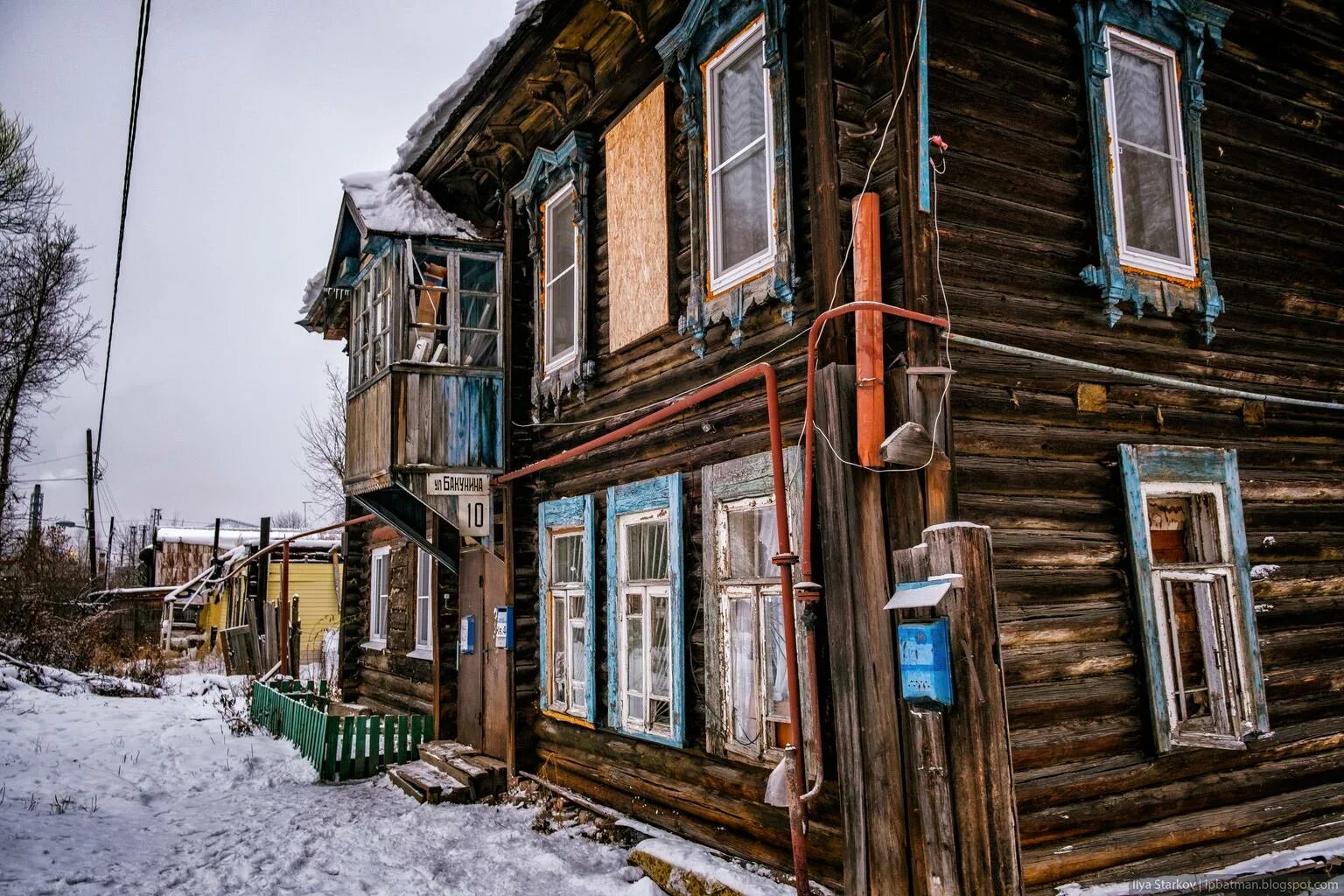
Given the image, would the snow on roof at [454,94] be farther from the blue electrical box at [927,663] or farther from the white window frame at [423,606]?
the blue electrical box at [927,663]

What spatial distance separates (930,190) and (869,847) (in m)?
3.81

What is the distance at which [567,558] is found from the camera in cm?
897

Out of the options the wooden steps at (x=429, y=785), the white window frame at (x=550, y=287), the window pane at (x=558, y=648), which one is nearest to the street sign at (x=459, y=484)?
the white window frame at (x=550, y=287)

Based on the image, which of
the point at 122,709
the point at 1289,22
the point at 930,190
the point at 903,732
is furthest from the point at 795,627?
the point at 122,709

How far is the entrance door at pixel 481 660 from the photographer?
10.3 meters

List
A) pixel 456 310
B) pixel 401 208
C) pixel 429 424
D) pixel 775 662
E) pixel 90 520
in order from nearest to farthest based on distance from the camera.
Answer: pixel 775 662, pixel 429 424, pixel 456 310, pixel 401 208, pixel 90 520

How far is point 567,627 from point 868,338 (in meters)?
5.02

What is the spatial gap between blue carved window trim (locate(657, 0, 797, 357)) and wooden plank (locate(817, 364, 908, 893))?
1174mm

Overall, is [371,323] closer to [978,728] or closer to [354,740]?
[354,740]

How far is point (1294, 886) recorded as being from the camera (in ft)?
17.3

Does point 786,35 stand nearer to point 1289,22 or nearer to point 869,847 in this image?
point 1289,22

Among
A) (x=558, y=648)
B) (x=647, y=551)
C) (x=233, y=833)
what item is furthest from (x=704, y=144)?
(x=233, y=833)

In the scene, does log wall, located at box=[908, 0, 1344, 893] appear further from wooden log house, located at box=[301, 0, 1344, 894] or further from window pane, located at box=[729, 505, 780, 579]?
window pane, located at box=[729, 505, 780, 579]

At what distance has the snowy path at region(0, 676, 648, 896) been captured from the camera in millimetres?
6594
